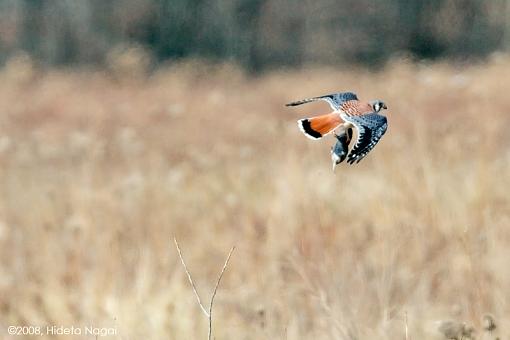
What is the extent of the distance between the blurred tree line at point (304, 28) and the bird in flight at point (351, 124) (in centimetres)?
1916

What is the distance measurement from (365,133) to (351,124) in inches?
2.1

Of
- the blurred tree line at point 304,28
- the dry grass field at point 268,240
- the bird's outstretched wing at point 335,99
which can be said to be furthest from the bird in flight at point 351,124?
the blurred tree line at point 304,28

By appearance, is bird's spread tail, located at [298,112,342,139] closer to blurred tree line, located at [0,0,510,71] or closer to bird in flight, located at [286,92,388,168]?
bird in flight, located at [286,92,388,168]

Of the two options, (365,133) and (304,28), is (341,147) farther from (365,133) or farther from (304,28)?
(304,28)

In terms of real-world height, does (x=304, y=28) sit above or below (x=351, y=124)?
below

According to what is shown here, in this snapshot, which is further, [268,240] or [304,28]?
[304,28]

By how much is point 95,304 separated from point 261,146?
4288 millimetres

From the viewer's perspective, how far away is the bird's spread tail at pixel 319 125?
4.16 feet

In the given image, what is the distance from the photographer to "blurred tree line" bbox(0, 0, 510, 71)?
21359 millimetres

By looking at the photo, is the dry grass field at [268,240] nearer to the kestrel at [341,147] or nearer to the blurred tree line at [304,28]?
the kestrel at [341,147]

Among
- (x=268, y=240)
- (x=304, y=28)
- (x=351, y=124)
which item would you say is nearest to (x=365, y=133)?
(x=351, y=124)

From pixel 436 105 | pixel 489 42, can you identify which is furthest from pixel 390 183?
pixel 489 42

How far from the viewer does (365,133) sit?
46.9 inches

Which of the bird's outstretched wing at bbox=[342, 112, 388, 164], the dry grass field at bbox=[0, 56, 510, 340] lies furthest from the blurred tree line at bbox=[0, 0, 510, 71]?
the bird's outstretched wing at bbox=[342, 112, 388, 164]
